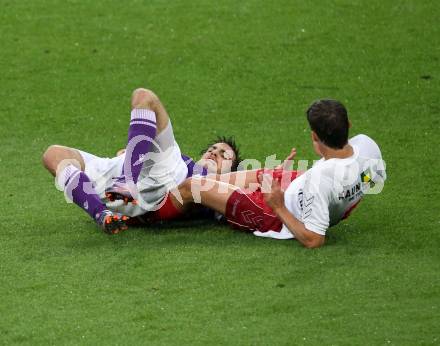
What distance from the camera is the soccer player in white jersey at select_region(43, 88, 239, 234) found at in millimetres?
6309

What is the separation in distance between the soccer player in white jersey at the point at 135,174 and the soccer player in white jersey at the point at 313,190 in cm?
18

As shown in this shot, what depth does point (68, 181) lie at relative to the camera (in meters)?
6.45

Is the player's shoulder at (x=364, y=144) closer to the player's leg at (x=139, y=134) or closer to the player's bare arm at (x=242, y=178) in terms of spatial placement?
the player's bare arm at (x=242, y=178)

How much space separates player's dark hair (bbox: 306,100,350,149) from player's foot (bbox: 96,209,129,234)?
1.33 m

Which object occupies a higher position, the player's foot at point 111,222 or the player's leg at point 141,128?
the player's leg at point 141,128

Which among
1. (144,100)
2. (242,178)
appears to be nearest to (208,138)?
(242,178)

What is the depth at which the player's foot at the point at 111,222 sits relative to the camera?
250 inches

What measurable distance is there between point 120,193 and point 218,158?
83 centimetres

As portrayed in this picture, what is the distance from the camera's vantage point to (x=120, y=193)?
6.47 m

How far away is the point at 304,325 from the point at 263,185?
4.87 ft

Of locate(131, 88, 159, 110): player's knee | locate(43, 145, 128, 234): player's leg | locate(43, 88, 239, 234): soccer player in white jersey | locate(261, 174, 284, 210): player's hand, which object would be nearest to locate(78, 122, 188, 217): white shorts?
locate(43, 88, 239, 234): soccer player in white jersey

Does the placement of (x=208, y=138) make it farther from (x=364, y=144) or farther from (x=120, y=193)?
(x=364, y=144)

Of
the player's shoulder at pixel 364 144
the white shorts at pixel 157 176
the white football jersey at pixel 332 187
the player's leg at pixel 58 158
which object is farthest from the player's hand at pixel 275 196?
the player's leg at pixel 58 158

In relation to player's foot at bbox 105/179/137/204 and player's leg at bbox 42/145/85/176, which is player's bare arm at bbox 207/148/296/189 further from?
player's leg at bbox 42/145/85/176
